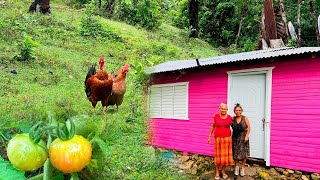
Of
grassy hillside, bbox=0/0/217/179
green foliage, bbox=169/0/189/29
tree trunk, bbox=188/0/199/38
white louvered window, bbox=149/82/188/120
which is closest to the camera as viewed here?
grassy hillside, bbox=0/0/217/179

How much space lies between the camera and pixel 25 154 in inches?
22.0

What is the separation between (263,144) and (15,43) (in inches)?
353

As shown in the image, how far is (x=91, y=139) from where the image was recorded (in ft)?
2.14

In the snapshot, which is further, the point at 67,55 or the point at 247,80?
the point at 67,55

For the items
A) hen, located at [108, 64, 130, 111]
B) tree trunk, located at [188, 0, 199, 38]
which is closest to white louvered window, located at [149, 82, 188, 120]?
hen, located at [108, 64, 130, 111]

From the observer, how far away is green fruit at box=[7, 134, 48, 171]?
0.56 meters

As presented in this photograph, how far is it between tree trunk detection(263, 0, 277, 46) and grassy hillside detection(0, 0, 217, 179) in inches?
149

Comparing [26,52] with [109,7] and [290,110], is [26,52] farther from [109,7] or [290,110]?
[109,7]

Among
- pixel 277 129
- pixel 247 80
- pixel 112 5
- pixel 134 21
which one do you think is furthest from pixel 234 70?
pixel 112 5

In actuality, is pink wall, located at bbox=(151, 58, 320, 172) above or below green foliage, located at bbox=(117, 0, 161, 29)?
below

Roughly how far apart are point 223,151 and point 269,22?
5.58 metres

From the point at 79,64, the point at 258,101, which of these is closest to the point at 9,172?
the point at 258,101

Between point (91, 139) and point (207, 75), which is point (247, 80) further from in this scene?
point (91, 139)

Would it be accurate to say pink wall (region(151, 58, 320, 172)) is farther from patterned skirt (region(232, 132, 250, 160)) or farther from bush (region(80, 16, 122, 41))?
bush (region(80, 16, 122, 41))
